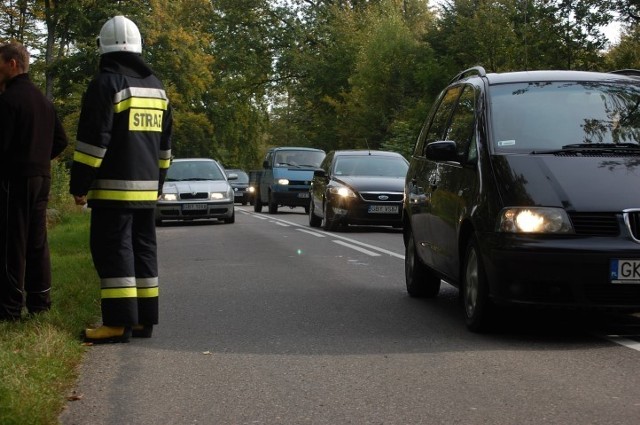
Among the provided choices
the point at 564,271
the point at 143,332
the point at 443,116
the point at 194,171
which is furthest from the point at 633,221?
the point at 194,171

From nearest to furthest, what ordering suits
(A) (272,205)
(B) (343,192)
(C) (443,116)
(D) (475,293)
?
(D) (475,293) < (C) (443,116) < (B) (343,192) < (A) (272,205)

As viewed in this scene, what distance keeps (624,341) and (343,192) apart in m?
14.1

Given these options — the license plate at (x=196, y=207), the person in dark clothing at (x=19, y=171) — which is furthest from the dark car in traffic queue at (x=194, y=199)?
the person in dark clothing at (x=19, y=171)

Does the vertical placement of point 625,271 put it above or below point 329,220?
above

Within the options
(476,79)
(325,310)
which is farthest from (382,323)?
(476,79)

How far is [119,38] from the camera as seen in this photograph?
23.6 feet

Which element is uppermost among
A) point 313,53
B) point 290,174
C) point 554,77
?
point 313,53

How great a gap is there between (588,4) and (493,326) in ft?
108

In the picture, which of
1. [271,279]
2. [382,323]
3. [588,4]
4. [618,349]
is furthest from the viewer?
[588,4]

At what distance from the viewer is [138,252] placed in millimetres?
7445

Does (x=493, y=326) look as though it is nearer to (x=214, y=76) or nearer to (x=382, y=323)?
(x=382, y=323)

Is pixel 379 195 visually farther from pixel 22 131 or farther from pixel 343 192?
pixel 22 131

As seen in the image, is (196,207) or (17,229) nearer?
(17,229)

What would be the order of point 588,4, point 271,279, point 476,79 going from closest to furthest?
point 476,79 < point 271,279 < point 588,4
